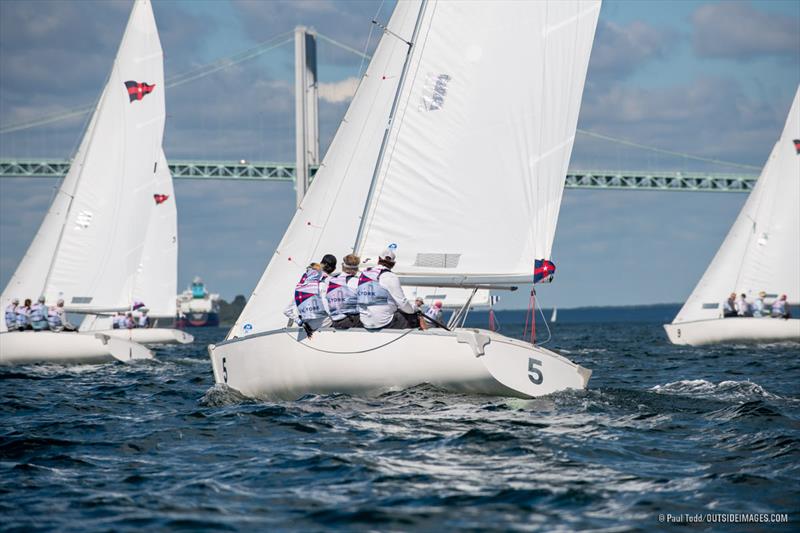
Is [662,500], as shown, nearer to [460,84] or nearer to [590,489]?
[590,489]

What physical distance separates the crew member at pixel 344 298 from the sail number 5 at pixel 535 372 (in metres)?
1.20

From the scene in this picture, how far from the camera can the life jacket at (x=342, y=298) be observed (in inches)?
291

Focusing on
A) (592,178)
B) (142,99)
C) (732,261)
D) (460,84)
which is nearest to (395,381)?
(460,84)

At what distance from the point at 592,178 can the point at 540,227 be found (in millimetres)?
52935

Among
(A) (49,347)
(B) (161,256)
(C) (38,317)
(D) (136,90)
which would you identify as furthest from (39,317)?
(B) (161,256)

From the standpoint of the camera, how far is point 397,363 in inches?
277

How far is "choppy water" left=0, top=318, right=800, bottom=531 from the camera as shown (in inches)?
164

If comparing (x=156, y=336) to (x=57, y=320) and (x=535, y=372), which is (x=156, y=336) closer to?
(x=57, y=320)

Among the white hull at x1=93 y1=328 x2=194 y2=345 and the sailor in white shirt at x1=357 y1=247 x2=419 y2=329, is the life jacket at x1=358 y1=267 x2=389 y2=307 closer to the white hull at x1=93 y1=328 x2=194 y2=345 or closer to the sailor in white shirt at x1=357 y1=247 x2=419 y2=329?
the sailor in white shirt at x1=357 y1=247 x2=419 y2=329

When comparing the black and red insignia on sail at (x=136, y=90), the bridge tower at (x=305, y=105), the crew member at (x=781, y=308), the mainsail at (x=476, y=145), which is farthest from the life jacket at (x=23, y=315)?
the bridge tower at (x=305, y=105)

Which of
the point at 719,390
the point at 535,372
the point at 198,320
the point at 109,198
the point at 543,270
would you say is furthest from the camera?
the point at 198,320

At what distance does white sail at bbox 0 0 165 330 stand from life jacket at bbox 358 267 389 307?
32.3 ft

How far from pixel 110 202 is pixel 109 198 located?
0.23ft

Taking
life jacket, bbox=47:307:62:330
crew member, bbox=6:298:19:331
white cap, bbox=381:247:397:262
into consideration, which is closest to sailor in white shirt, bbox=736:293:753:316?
life jacket, bbox=47:307:62:330
